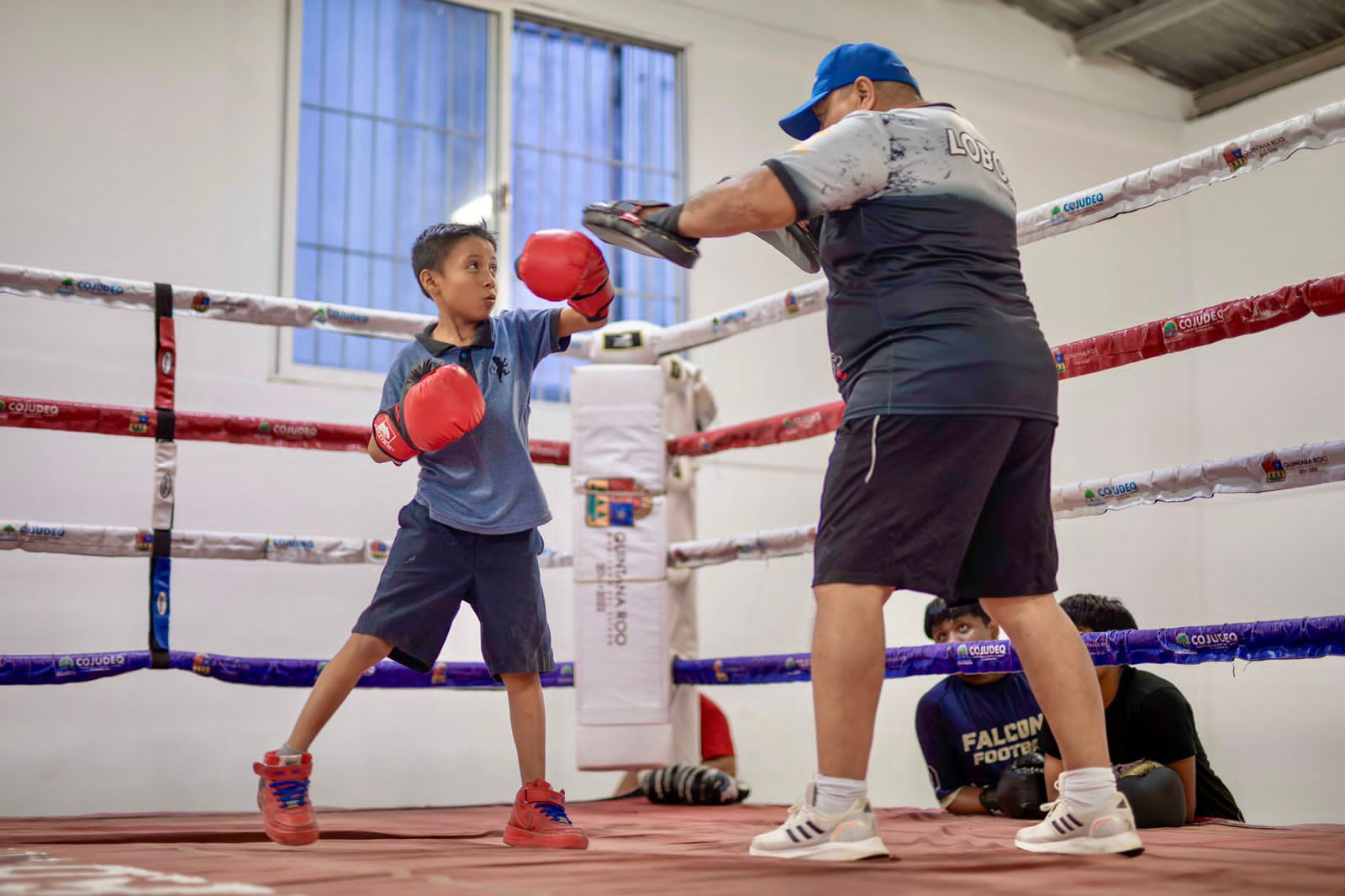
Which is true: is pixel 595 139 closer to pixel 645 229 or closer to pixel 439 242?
pixel 439 242

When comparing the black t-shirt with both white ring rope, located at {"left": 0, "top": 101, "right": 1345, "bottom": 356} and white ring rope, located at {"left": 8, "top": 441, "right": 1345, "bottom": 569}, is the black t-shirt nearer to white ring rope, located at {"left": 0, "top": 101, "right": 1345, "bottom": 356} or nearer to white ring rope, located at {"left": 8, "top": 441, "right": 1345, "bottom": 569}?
white ring rope, located at {"left": 8, "top": 441, "right": 1345, "bottom": 569}

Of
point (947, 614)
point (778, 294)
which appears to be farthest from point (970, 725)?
point (778, 294)

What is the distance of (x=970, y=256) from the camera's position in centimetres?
168

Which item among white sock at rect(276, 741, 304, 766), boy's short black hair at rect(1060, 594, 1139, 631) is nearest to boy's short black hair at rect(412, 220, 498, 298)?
white sock at rect(276, 741, 304, 766)

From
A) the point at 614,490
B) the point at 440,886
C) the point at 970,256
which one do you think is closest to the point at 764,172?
the point at 970,256

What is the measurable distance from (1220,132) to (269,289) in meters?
5.12

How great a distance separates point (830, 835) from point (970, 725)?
57.9 inches

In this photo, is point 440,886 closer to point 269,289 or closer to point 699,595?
point 269,289

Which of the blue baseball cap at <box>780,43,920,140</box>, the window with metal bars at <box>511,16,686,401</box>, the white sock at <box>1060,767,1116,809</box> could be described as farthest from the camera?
the window with metal bars at <box>511,16,686,401</box>

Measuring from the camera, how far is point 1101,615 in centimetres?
240

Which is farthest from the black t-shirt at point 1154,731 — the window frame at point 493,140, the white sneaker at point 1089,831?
the window frame at point 493,140

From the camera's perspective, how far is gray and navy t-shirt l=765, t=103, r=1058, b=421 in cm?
162

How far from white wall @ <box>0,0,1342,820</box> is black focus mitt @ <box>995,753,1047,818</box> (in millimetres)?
2178

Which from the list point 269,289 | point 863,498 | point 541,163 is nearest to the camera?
point 863,498
